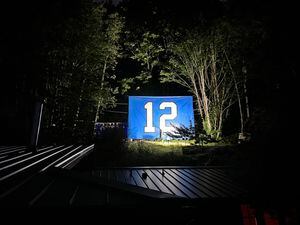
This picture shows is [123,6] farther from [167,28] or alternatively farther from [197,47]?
[197,47]

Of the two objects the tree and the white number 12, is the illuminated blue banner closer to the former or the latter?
the white number 12

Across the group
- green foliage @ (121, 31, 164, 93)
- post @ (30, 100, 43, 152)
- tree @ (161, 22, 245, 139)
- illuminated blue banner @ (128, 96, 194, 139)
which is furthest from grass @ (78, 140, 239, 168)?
green foliage @ (121, 31, 164, 93)

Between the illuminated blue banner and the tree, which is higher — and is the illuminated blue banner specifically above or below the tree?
below

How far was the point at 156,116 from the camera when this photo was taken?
9.84 meters

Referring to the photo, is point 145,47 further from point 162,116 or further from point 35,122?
point 35,122

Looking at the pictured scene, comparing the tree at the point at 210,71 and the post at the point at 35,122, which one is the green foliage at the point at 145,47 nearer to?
the tree at the point at 210,71

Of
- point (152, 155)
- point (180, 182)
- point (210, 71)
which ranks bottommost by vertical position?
point (180, 182)

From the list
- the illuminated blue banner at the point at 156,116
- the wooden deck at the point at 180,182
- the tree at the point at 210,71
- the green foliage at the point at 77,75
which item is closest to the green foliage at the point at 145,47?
the tree at the point at 210,71

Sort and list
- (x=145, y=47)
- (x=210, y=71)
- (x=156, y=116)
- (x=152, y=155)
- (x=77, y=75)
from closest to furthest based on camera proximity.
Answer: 1. (x=77, y=75)
2. (x=152, y=155)
3. (x=156, y=116)
4. (x=210, y=71)
5. (x=145, y=47)

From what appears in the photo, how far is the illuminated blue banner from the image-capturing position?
970 cm

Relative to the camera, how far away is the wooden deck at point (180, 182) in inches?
112

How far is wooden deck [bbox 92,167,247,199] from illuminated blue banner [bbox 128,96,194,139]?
15.5ft

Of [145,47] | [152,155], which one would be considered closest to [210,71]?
[145,47]

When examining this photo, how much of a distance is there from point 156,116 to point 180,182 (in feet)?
20.6
